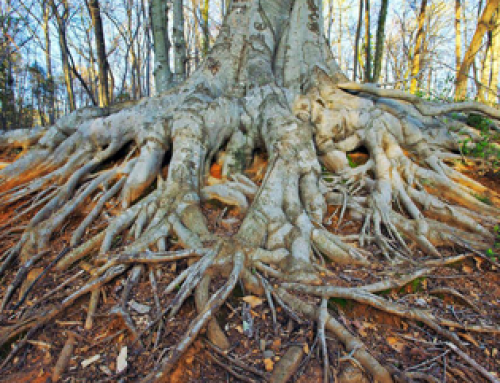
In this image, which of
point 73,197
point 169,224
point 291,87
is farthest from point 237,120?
point 73,197

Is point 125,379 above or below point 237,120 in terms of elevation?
below

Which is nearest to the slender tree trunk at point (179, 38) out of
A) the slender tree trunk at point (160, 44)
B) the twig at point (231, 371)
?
the slender tree trunk at point (160, 44)

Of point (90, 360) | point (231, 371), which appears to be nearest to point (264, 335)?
point (231, 371)

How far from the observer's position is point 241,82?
5.00 metres

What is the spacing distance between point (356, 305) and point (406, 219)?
143cm

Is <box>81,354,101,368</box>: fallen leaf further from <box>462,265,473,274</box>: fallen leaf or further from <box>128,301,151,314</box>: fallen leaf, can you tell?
<box>462,265,473,274</box>: fallen leaf

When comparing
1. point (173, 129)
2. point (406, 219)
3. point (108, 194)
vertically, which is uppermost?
point (173, 129)

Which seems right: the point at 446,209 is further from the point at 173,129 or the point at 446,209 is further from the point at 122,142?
the point at 122,142

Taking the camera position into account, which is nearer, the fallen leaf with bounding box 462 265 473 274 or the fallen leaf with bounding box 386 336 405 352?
the fallen leaf with bounding box 386 336 405 352

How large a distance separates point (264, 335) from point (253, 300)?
299 mm

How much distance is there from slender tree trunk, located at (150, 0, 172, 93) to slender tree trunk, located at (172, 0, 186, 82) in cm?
47

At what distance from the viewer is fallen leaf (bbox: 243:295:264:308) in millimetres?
2277

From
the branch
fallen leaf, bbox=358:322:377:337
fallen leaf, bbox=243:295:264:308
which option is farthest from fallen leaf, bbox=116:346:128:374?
the branch

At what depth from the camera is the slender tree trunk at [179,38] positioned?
7.03 m
